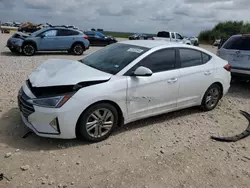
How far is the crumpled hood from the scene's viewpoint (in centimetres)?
367

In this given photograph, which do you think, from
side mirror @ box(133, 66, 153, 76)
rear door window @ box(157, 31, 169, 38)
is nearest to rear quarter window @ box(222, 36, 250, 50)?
side mirror @ box(133, 66, 153, 76)

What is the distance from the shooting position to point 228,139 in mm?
4312

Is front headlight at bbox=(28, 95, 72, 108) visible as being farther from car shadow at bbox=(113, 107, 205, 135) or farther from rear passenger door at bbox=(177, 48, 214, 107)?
rear passenger door at bbox=(177, 48, 214, 107)

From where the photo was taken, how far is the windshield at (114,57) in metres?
4.25

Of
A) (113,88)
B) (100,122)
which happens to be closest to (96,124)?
(100,122)

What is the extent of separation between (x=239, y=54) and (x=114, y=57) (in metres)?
4.39

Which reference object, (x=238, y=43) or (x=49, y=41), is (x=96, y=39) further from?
(x=238, y=43)

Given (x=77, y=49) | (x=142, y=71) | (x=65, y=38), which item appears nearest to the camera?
(x=142, y=71)

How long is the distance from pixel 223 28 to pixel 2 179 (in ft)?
155

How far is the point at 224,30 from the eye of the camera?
145 feet

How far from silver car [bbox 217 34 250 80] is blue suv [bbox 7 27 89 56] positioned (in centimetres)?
915

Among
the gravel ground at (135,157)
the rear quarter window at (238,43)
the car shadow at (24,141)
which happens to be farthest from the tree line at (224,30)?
the car shadow at (24,141)

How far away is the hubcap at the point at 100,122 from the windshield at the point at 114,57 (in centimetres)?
70

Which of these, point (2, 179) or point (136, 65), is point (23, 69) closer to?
point (136, 65)
